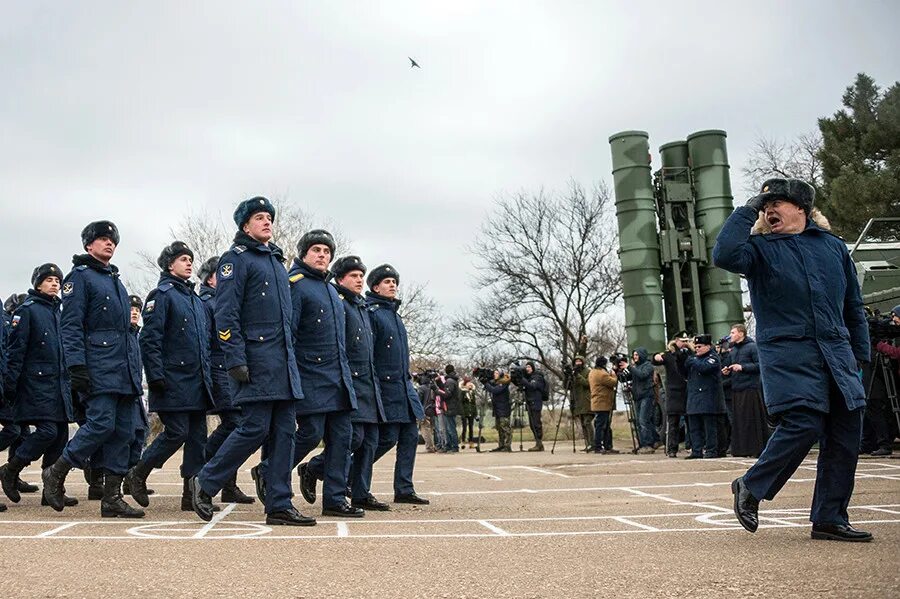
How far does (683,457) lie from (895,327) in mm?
4451

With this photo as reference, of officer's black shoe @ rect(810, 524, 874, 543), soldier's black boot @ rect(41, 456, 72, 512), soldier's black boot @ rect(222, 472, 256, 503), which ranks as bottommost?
officer's black shoe @ rect(810, 524, 874, 543)

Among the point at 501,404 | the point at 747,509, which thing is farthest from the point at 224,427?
the point at 501,404

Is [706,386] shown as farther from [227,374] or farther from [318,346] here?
[227,374]

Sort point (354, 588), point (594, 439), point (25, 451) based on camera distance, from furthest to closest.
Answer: point (594, 439), point (25, 451), point (354, 588)

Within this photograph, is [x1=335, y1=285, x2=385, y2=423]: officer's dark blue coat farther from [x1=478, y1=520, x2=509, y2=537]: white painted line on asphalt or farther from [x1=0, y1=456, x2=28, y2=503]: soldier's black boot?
[x1=0, y1=456, x2=28, y2=503]: soldier's black boot

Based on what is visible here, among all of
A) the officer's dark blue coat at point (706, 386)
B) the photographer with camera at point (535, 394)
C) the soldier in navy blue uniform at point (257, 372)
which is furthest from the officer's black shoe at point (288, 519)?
the photographer with camera at point (535, 394)

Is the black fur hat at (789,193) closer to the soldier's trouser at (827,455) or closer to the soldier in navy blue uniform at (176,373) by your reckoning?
the soldier's trouser at (827,455)

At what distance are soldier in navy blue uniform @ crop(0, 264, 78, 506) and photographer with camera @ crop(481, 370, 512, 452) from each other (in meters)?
12.7

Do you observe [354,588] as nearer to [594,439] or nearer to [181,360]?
[181,360]

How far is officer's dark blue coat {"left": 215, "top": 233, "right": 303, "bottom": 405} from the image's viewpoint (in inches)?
268

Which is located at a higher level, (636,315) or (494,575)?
(636,315)

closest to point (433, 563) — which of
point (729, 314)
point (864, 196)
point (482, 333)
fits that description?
point (729, 314)

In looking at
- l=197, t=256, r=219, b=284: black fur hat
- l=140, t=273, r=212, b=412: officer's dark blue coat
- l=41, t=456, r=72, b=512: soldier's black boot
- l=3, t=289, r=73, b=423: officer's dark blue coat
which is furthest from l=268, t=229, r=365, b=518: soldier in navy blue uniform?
l=3, t=289, r=73, b=423: officer's dark blue coat

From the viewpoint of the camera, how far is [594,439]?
18688 millimetres
